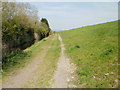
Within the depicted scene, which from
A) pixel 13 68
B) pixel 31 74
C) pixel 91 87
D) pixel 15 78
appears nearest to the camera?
pixel 91 87

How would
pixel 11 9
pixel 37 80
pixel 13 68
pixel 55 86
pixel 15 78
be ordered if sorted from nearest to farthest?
pixel 55 86 < pixel 37 80 < pixel 15 78 < pixel 13 68 < pixel 11 9

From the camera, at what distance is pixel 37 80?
7.35 m

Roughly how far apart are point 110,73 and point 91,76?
1.01 metres

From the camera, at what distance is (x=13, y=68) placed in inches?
387

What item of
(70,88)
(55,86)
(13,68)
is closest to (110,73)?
(70,88)

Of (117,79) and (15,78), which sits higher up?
(117,79)

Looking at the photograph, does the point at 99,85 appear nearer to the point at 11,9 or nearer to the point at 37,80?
the point at 37,80

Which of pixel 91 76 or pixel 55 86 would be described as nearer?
pixel 55 86

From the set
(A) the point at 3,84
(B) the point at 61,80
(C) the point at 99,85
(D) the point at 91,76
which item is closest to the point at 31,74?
(A) the point at 3,84

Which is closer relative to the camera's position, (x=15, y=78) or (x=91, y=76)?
(x=91, y=76)

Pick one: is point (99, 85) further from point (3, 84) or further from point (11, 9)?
point (11, 9)

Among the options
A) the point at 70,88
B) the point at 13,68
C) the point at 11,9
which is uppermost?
the point at 11,9

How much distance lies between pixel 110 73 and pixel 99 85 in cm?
144

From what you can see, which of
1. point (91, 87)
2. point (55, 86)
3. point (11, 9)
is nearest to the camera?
point (91, 87)
